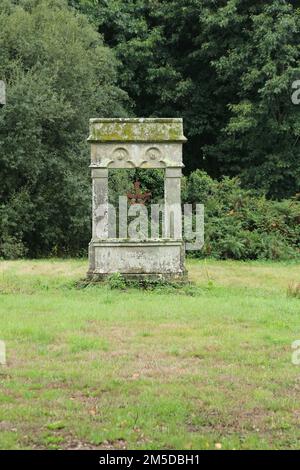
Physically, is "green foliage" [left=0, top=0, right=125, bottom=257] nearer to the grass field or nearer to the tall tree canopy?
the tall tree canopy

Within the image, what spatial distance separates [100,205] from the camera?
40.7 feet

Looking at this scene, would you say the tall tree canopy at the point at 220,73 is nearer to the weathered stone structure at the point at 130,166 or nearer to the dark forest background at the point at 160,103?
the dark forest background at the point at 160,103

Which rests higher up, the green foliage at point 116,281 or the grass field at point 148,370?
the green foliage at point 116,281

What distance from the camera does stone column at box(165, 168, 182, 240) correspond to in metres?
12.6

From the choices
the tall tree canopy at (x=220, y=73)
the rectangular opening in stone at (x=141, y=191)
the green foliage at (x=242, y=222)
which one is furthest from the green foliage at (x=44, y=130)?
the tall tree canopy at (x=220, y=73)

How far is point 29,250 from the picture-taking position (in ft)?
72.6

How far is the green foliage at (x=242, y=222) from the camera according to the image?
64.0 feet

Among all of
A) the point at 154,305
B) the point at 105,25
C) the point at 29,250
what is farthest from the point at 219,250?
the point at 105,25

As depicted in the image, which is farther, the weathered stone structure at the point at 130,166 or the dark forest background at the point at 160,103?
the dark forest background at the point at 160,103

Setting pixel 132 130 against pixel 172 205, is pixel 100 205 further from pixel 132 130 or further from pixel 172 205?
pixel 132 130

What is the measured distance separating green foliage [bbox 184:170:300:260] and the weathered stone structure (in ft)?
23.1

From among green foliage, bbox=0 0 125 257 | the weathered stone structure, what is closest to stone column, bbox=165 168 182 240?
the weathered stone structure

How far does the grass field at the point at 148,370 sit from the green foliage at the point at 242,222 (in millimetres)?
7885

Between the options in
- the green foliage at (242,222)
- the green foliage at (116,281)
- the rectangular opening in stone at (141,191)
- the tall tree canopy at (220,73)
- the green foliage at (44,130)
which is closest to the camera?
the green foliage at (116,281)
